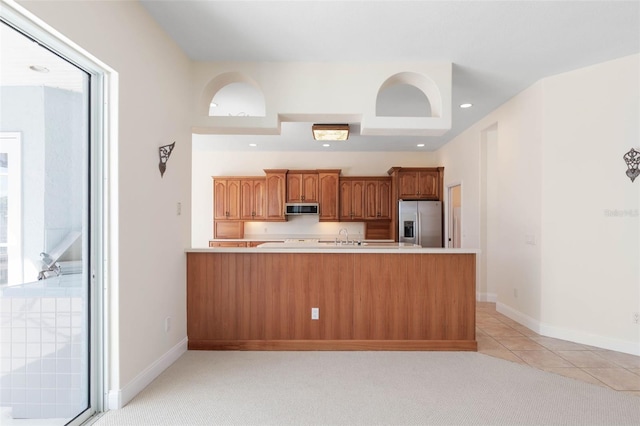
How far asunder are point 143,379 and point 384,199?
18.2 ft

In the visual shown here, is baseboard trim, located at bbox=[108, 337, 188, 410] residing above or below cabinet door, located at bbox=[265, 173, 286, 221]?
below

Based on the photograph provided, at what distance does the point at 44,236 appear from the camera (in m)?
1.87

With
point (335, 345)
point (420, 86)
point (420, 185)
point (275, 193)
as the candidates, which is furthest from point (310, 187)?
point (335, 345)

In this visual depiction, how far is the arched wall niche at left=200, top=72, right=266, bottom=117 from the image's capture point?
3.38m

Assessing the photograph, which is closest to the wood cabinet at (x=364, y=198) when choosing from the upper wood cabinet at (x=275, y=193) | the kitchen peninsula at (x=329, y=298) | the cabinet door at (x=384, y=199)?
the cabinet door at (x=384, y=199)

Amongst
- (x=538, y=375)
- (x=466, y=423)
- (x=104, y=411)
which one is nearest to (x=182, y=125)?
(x=104, y=411)

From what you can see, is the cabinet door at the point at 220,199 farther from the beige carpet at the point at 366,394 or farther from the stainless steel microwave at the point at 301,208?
the beige carpet at the point at 366,394

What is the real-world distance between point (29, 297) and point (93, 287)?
42 cm

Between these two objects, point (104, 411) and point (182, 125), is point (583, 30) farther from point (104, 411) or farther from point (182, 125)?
point (104, 411)

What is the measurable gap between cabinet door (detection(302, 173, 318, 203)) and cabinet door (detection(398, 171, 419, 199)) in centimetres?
178

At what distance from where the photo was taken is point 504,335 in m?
3.67

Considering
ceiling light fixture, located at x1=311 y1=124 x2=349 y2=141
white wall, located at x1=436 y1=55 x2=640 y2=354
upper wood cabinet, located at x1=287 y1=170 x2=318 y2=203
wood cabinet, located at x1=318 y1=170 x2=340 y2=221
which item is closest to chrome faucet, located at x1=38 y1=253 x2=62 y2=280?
ceiling light fixture, located at x1=311 y1=124 x2=349 y2=141

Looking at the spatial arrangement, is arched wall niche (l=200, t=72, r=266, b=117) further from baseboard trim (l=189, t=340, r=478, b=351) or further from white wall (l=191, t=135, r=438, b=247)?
white wall (l=191, t=135, r=438, b=247)

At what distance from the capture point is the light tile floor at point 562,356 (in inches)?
105
